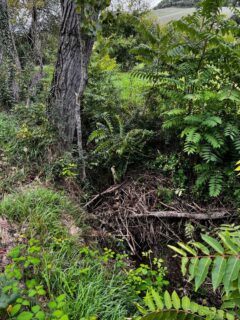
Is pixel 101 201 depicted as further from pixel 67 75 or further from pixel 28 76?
pixel 28 76

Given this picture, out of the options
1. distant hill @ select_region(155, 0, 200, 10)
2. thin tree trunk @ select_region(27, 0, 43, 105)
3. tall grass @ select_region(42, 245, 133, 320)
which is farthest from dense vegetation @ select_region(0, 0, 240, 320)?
distant hill @ select_region(155, 0, 200, 10)

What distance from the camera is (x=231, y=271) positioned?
73 centimetres

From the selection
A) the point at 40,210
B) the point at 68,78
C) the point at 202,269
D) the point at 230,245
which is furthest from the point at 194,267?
the point at 68,78

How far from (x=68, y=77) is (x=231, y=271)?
121 inches

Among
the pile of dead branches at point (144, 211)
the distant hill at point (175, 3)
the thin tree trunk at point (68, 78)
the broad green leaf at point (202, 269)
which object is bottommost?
the pile of dead branches at point (144, 211)

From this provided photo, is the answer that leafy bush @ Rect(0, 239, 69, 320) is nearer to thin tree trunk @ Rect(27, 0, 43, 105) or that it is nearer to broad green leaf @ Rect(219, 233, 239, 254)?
broad green leaf @ Rect(219, 233, 239, 254)

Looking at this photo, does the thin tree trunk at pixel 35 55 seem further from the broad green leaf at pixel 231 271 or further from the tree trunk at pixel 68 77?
the broad green leaf at pixel 231 271

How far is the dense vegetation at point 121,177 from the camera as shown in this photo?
1841 millimetres

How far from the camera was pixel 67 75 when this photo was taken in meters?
3.30

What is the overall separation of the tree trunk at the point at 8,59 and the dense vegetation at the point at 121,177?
889 mm

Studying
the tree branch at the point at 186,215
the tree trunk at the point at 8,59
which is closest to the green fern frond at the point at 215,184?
the tree branch at the point at 186,215

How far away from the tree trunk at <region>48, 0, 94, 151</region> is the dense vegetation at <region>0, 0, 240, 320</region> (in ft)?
0.04

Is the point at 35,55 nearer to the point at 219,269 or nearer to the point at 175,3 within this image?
the point at 219,269

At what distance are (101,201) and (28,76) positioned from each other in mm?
2647
